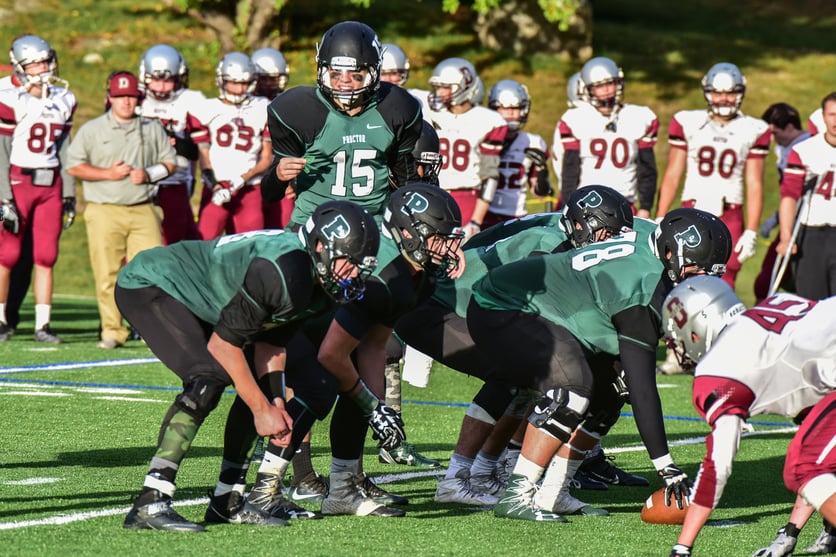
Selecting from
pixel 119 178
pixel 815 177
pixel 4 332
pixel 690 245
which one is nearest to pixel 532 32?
pixel 119 178

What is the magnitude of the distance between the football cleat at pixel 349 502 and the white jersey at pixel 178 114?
18.7ft

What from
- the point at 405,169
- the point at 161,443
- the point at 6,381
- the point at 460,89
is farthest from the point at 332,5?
the point at 161,443

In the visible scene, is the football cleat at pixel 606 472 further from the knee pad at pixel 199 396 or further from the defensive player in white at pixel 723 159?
the defensive player in white at pixel 723 159

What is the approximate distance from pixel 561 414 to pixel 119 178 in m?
5.90

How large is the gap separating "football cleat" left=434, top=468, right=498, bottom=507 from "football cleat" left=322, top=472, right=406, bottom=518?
15.7 inches

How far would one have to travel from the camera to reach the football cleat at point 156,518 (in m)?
4.86

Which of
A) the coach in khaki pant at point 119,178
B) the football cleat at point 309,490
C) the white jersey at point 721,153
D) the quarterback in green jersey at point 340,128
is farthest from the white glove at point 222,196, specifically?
the football cleat at point 309,490

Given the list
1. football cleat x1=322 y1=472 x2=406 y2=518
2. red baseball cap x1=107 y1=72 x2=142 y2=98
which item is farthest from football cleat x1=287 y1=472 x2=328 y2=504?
red baseball cap x1=107 y1=72 x2=142 y2=98

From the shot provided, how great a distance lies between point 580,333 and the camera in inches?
224

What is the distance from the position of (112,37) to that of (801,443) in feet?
72.6

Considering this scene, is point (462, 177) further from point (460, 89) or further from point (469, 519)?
point (469, 519)

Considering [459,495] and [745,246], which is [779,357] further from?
[745,246]

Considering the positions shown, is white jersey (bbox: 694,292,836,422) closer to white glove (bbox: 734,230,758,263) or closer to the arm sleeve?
white glove (bbox: 734,230,758,263)

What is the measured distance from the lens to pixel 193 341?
5.01m
